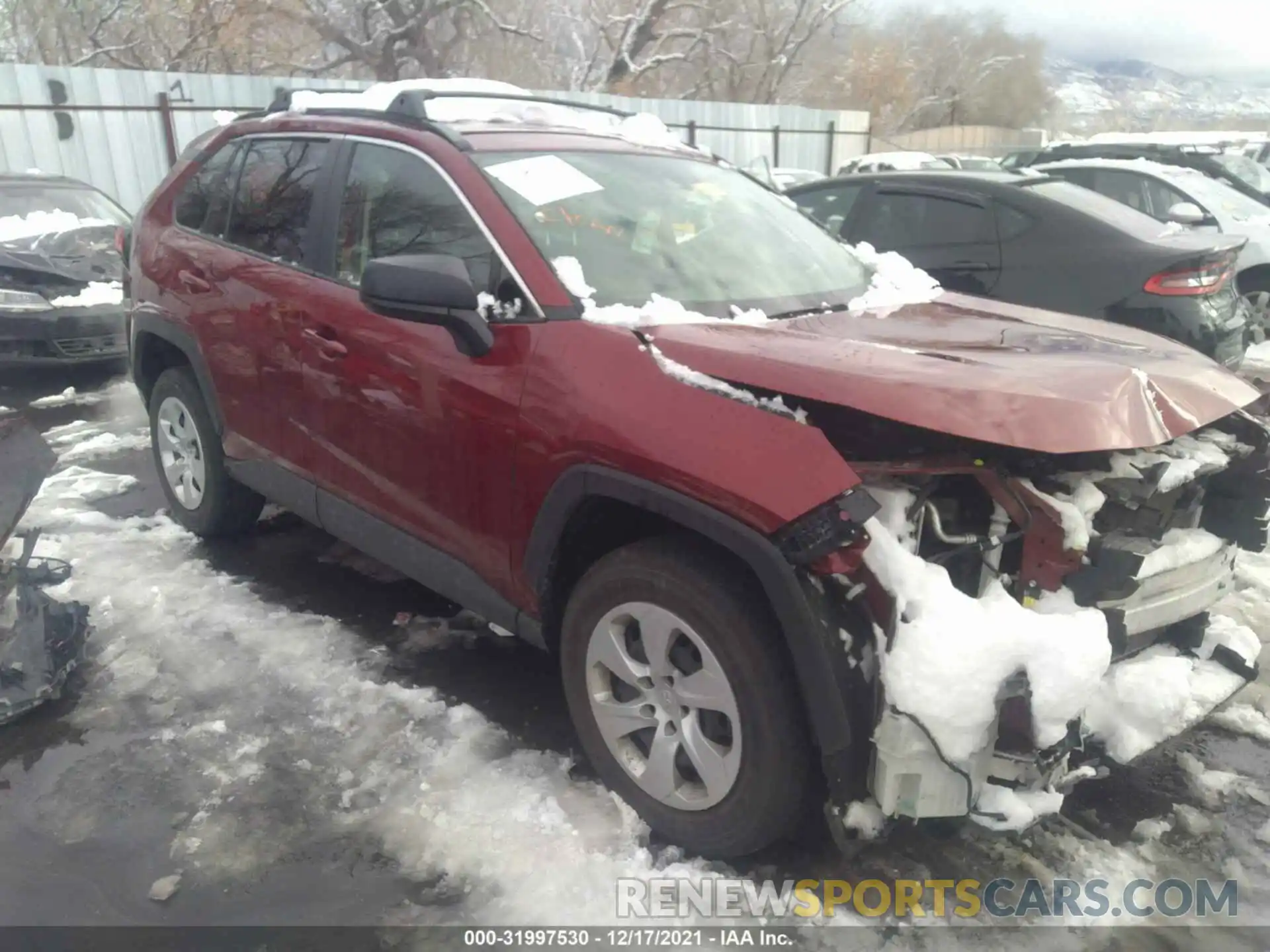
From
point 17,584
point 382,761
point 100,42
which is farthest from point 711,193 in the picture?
point 100,42

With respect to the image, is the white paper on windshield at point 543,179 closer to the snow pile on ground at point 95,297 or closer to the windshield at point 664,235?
the windshield at point 664,235

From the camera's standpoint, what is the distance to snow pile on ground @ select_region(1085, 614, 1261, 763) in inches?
91.2

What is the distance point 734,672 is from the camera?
7.39 feet

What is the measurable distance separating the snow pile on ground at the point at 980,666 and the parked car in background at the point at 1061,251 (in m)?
3.86

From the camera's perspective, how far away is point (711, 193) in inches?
137

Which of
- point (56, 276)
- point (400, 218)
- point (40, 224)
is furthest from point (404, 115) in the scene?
point (40, 224)

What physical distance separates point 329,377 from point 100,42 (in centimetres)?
2789

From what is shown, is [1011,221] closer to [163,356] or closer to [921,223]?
[921,223]

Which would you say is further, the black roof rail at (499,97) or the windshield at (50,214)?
the windshield at (50,214)

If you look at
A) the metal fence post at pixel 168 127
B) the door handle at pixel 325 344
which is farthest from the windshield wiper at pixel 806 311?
the metal fence post at pixel 168 127

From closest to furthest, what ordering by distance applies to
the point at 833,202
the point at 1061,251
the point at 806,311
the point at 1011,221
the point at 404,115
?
the point at 806,311
the point at 404,115
the point at 1061,251
the point at 1011,221
the point at 833,202

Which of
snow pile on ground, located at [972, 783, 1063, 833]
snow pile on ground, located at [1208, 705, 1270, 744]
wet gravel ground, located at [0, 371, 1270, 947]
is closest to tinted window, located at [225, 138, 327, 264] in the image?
wet gravel ground, located at [0, 371, 1270, 947]

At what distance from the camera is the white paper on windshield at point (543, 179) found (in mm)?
2963

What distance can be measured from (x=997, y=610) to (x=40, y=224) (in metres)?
8.74
